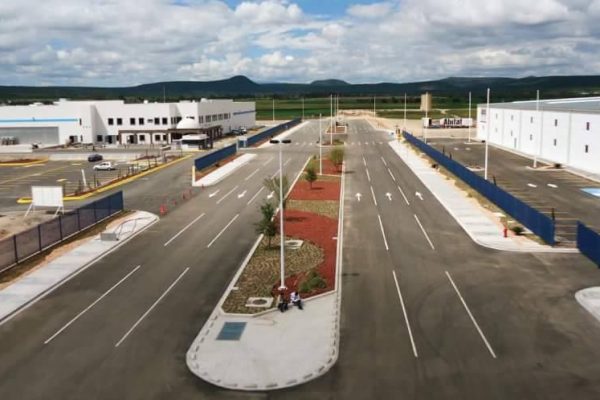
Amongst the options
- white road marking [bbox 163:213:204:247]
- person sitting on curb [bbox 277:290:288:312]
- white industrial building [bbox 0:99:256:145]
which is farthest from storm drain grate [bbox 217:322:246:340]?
white industrial building [bbox 0:99:256:145]

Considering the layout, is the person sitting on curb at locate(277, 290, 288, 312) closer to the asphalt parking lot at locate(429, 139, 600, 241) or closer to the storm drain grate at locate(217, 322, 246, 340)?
the storm drain grate at locate(217, 322, 246, 340)

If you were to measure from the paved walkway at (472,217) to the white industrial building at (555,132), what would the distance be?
315 inches

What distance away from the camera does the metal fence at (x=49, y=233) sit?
105 feet

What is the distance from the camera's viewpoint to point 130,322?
23.8m

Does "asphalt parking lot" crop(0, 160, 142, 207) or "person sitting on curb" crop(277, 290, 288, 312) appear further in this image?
"asphalt parking lot" crop(0, 160, 142, 207)

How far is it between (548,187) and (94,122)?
82845 mm

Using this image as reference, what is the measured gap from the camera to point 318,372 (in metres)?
19.3

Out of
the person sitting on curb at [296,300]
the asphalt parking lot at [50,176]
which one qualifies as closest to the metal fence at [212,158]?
the asphalt parking lot at [50,176]

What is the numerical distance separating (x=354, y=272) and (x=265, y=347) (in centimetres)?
988

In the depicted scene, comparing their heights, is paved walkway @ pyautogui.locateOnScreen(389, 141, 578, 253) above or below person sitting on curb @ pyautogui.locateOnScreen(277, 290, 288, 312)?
above

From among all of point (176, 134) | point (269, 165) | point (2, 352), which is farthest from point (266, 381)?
point (176, 134)

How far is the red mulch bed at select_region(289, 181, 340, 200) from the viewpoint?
5225 centimetres

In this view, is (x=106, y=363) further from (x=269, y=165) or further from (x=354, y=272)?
(x=269, y=165)

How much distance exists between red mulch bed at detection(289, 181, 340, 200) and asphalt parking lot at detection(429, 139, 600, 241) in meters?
16.5
